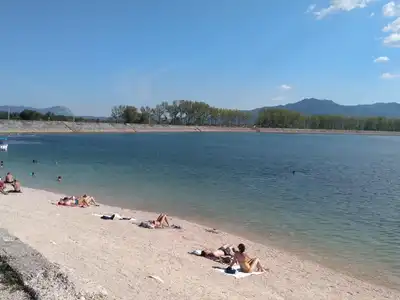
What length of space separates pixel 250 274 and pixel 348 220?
1163 cm

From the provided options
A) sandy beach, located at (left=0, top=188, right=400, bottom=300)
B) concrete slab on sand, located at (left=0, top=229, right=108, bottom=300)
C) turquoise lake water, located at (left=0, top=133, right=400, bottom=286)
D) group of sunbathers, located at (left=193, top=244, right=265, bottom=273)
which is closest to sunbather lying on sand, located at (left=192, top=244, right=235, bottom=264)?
group of sunbathers, located at (left=193, top=244, right=265, bottom=273)

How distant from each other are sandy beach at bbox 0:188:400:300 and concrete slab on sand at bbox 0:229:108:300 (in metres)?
0.65

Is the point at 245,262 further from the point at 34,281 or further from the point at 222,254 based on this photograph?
the point at 34,281

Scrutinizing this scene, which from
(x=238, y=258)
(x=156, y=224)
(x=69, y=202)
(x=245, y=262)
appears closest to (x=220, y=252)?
(x=238, y=258)

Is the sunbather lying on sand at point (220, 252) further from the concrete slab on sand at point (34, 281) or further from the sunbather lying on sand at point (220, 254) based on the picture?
the concrete slab on sand at point (34, 281)

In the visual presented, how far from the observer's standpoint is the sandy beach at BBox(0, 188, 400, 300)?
366 inches

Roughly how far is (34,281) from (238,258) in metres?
6.83

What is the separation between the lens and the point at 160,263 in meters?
12.0

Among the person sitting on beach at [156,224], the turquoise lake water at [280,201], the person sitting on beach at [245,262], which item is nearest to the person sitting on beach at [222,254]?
the person sitting on beach at [245,262]

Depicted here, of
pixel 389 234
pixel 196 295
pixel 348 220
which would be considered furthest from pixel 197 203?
pixel 196 295

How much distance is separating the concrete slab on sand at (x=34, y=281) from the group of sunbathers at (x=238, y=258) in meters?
6.09

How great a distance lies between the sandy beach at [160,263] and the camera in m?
9.30

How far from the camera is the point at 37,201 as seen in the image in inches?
888

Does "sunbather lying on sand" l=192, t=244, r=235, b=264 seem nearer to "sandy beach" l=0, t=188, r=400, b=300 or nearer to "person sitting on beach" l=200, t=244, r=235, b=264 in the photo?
"person sitting on beach" l=200, t=244, r=235, b=264
